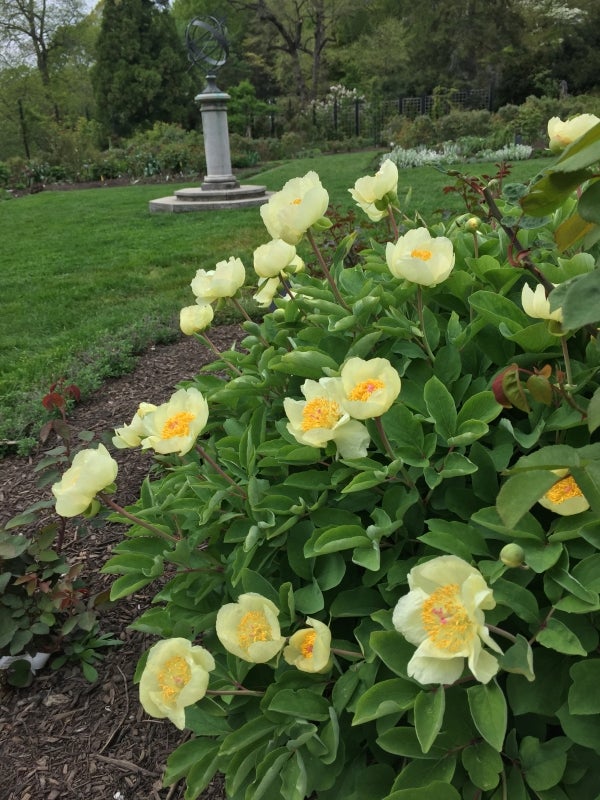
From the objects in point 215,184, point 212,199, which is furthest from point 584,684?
point 215,184

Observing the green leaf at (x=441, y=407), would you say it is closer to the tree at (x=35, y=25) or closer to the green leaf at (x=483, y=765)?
the green leaf at (x=483, y=765)

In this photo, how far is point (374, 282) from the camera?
1.81 metres

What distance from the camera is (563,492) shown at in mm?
1090

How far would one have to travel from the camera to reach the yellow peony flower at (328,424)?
1.16 m

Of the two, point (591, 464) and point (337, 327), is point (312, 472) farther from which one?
point (591, 464)

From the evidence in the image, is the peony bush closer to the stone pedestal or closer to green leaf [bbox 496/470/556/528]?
green leaf [bbox 496/470/556/528]

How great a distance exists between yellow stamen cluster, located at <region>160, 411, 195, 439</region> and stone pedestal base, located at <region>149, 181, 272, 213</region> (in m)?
9.75

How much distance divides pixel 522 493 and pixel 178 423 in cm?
71

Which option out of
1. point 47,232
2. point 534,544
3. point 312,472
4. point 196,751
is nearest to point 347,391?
point 312,472

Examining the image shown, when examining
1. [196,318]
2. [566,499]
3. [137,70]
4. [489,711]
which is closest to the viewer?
[489,711]

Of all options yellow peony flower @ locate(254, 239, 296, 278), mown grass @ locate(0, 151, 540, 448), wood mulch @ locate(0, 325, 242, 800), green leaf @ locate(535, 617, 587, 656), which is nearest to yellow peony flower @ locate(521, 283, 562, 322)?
green leaf @ locate(535, 617, 587, 656)

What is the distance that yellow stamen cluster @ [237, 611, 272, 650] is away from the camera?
1161 mm

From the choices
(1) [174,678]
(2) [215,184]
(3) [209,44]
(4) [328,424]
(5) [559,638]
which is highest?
(3) [209,44]

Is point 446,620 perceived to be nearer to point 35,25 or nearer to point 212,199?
point 212,199
